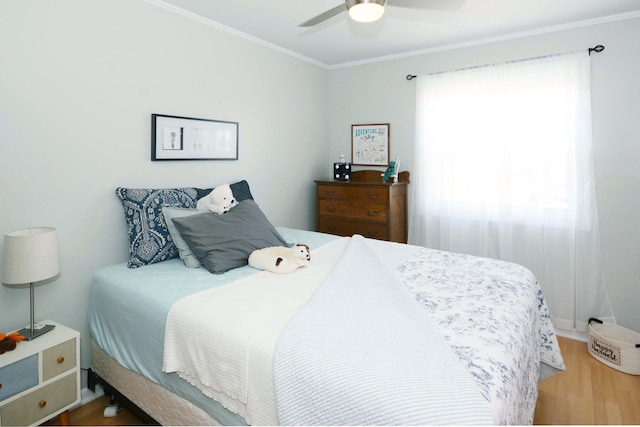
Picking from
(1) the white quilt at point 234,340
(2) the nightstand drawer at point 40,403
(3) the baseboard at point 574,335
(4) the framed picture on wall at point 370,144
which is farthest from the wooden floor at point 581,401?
(4) the framed picture on wall at point 370,144

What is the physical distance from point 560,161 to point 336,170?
6.71 ft

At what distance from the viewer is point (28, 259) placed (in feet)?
5.60

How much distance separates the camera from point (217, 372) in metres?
1.42

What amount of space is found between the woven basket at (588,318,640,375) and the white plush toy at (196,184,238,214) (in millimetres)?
2854

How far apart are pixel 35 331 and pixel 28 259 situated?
39 centimetres

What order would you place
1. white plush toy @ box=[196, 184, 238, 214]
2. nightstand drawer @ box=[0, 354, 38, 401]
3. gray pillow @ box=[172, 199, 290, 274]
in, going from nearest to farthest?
nightstand drawer @ box=[0, 354, 38, 401] → gray pillow @ box=[172, 199, 290, 274] → white plush toy @ box=[196, 184, 238, 214]

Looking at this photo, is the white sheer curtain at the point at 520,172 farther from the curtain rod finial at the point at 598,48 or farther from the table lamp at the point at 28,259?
the table lamp at the point at 28,259

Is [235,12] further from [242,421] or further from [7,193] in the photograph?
[242,421]

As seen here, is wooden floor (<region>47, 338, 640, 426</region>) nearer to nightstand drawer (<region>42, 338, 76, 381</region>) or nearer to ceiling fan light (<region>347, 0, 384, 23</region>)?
nightstand drawer (<region>42, 338, 76, 381</region>)

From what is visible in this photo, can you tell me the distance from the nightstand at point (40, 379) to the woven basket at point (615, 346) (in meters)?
3.37

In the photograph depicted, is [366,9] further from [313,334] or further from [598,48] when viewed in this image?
[598,48]

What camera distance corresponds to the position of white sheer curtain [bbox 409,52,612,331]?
2922mm

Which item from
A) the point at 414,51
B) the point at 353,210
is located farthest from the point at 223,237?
the point at 414,51

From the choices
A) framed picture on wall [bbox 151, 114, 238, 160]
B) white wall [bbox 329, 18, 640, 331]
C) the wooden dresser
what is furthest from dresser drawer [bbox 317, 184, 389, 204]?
white wall [bbox 329, 18, 640, 331]
